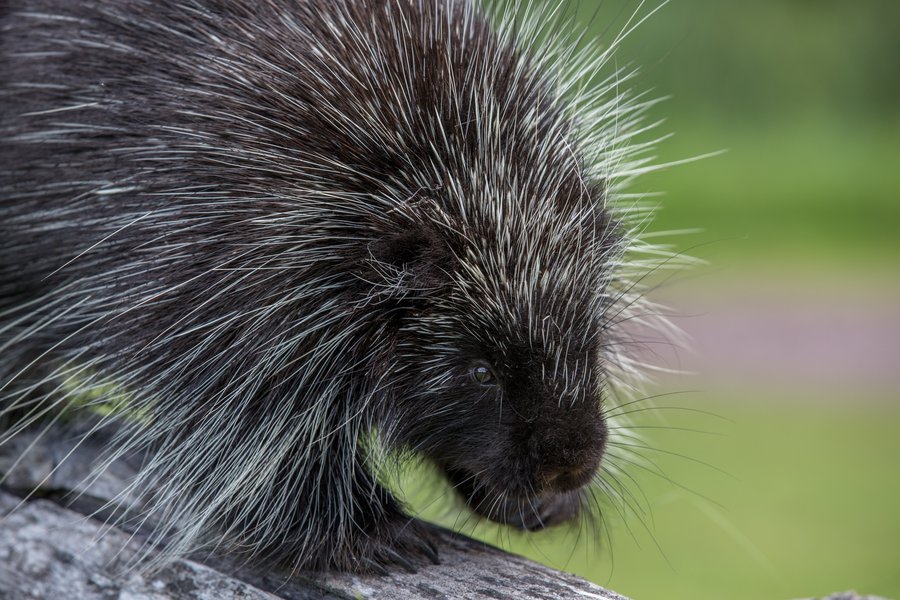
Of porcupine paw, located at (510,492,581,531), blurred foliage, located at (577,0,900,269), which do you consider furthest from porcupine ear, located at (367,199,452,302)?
blurred foliage, located at (577,0,900,269)

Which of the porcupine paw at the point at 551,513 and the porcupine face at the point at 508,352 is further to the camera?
the porcupine paw at the point at 551,513

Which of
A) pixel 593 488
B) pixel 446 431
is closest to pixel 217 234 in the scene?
pixel 446 431

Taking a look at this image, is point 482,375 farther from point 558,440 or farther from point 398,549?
point 398,549

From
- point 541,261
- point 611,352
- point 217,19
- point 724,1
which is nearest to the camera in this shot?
point 541,261

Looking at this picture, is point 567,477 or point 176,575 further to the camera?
point 176,575

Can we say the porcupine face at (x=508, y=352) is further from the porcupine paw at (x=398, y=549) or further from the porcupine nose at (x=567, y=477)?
the porcupine paw at (x=398, y=549)

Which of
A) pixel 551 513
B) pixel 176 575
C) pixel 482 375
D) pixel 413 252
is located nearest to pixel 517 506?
pixel 551 513

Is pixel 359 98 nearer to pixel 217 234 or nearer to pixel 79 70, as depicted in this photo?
pixel 217 234

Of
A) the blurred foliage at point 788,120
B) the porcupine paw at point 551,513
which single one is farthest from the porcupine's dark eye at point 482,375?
the blurred foliage at point 788,120
